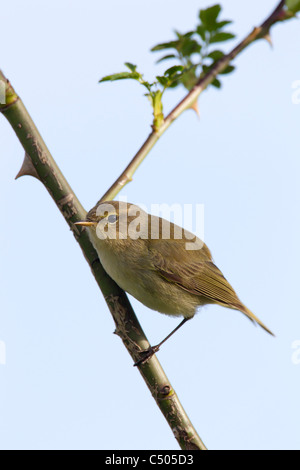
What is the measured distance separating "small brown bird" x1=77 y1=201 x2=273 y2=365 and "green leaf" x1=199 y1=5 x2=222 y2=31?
2.02 m

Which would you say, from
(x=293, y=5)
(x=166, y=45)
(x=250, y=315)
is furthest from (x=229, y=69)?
(x=250, y=315)

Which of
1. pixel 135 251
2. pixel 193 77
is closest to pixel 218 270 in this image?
pixel 135 251

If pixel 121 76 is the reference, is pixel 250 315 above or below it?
below

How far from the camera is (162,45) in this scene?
8.81 feet

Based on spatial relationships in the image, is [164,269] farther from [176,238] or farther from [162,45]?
[162,45]

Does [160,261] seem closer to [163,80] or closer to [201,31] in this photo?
[163,80]

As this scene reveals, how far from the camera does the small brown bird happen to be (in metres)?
4.55

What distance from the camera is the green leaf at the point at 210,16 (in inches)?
101

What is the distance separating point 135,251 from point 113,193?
163 cm

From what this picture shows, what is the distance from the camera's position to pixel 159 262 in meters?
Result: 4.84

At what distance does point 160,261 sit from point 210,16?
2587mm

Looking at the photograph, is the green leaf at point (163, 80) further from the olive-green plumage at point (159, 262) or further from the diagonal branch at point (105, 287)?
the olive-green plumage at point (159, 262)
